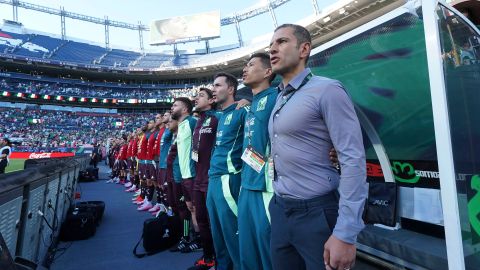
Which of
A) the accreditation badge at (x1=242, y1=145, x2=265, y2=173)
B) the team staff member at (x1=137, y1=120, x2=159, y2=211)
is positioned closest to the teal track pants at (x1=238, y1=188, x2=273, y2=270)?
the accreditation badge at (x1=242, y1=145, x2=265, y2=173)

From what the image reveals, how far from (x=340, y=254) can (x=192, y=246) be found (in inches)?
131

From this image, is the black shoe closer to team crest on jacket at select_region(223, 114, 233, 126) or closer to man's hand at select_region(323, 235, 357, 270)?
team crest on jacket at select_region(223, 114, 233, 126)

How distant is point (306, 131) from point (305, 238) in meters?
0.50

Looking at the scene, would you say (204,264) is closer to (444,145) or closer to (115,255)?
(115,255)

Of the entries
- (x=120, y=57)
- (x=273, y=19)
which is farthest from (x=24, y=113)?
(x=273, y=19)

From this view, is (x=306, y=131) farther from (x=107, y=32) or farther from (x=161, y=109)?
(x=107, y=32)

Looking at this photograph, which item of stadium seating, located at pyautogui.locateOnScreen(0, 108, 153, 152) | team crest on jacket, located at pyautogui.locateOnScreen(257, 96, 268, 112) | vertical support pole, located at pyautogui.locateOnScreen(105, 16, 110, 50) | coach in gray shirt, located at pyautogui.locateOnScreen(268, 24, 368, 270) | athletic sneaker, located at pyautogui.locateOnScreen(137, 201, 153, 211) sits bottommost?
athletic sneaker, located at pyautogui.locateOnScreen(137, 201, 153, 211)

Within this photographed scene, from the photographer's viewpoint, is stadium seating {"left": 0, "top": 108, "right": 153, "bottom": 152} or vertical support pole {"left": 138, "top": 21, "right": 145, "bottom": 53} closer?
stadium seating {"left": 0, "top": 108, "right": 153, "bottom": 152}

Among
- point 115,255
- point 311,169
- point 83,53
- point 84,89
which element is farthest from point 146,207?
point 83,53

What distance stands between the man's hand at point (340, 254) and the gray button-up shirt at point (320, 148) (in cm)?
3

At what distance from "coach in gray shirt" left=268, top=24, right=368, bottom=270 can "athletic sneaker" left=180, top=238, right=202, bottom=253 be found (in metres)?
2.82

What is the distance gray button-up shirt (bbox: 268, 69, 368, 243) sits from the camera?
3.98ft

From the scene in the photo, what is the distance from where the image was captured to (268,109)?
7.55ft

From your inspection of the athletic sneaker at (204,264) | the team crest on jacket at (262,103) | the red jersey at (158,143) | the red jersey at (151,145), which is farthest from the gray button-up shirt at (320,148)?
the red jersey at (151,145)
